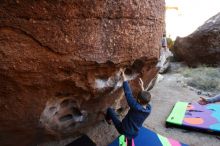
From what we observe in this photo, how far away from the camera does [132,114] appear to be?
9.64ft

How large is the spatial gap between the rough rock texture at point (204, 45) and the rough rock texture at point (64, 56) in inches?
246

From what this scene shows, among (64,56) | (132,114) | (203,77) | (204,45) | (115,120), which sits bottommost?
(203,77)

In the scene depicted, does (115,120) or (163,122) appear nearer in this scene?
(115,120)

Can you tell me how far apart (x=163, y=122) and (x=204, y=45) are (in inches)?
189

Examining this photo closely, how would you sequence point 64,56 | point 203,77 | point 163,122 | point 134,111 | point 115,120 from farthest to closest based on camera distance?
Result: point 203,77 → point 163,122 → point 115,120 → point 134,111 → point 64,56

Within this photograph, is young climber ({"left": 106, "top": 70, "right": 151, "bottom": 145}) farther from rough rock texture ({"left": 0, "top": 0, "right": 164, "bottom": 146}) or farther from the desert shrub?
the desert shrub

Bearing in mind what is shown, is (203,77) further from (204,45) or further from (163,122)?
(163,122)

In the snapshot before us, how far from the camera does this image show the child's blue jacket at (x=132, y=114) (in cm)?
284

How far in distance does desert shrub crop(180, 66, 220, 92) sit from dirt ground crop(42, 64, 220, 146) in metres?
0.32

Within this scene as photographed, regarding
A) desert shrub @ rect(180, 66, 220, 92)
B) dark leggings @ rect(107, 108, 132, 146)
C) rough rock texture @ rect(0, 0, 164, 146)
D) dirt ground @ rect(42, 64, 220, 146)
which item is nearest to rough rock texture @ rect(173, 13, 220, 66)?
desert shrub @ rect(180, 66, 220, 92)

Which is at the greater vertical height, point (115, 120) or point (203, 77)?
point (115, 120)

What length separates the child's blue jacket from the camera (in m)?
2.84

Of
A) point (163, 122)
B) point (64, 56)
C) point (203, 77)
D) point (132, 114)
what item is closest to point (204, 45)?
point (203, 77)

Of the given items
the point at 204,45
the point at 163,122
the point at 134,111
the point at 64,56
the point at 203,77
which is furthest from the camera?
the point at 204,45
